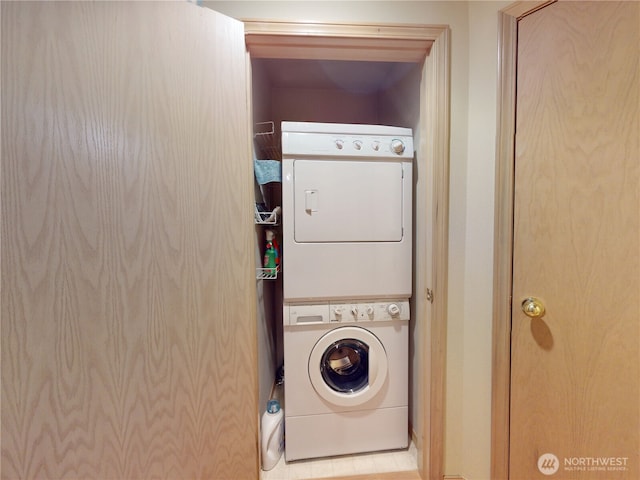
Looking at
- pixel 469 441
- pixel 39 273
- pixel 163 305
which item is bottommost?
pixel 469 441

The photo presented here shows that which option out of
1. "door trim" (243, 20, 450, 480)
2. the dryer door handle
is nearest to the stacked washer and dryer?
the dryer door handle

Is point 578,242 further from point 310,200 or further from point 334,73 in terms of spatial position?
point 334,73

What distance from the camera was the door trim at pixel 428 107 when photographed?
102 cm

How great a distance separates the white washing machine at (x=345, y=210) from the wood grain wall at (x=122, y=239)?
340 mm

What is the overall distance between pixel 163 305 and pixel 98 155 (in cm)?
52

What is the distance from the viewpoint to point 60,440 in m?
0.78

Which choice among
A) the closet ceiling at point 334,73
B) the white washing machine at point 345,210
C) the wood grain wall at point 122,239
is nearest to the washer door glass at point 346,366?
the white washing machine at point 345,210

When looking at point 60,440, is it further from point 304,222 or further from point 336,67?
point 336,67

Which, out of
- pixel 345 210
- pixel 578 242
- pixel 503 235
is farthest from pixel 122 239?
pixel 578 242

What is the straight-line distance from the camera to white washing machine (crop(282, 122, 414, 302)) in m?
1.23

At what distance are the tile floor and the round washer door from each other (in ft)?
1.08

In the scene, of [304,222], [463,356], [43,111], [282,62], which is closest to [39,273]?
[43,111]

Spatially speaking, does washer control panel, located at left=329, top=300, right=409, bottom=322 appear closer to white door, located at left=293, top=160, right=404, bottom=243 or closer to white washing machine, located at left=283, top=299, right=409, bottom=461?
white washing machine, located at left=283, top=299, right=409, bottom=461

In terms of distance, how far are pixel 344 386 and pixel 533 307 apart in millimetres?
1007
